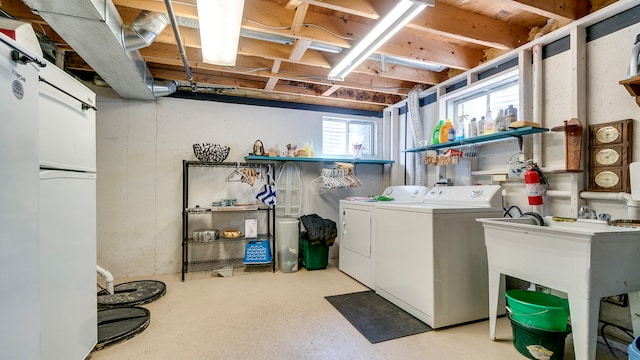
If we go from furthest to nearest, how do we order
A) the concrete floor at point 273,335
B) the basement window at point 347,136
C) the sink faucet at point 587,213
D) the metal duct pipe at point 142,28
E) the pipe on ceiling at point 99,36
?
the basement window at point 347,136, the metal duct pipe at point 142,28, the sink faucet at point 587,213, the concrete floor at point 273,335, the pipe on ceiling at point 99,36

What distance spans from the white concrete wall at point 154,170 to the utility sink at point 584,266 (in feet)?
10.4

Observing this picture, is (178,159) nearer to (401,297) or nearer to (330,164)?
(330,164)

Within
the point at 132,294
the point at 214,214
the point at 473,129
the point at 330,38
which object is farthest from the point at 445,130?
the point at 132,294

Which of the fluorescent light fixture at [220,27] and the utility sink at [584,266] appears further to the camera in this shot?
the fluorescent light fixture at [220,27]

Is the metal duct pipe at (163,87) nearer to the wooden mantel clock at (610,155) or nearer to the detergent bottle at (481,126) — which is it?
the detergent bottle at (481,126)

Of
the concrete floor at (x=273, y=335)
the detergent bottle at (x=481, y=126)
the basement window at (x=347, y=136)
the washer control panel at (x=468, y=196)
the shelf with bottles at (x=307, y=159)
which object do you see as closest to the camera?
the concrete floor at (x=273, y=335)

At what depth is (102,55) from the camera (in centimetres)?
234

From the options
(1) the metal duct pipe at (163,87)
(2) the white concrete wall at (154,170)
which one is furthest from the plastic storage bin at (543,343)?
(1) the metal duct pipe at (163,87)

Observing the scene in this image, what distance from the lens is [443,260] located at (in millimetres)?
2250

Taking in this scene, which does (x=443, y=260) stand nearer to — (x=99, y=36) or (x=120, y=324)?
(x=120, y=324)

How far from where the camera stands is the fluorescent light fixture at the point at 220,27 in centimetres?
176

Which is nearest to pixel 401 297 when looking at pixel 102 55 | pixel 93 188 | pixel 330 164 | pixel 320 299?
pixel 320 299

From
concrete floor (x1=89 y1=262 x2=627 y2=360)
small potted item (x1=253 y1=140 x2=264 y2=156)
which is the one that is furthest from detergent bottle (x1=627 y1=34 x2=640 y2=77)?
small potted item (x1=253 y1=140 x2=264 y2=156)

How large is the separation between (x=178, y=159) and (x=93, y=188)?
1882mm
